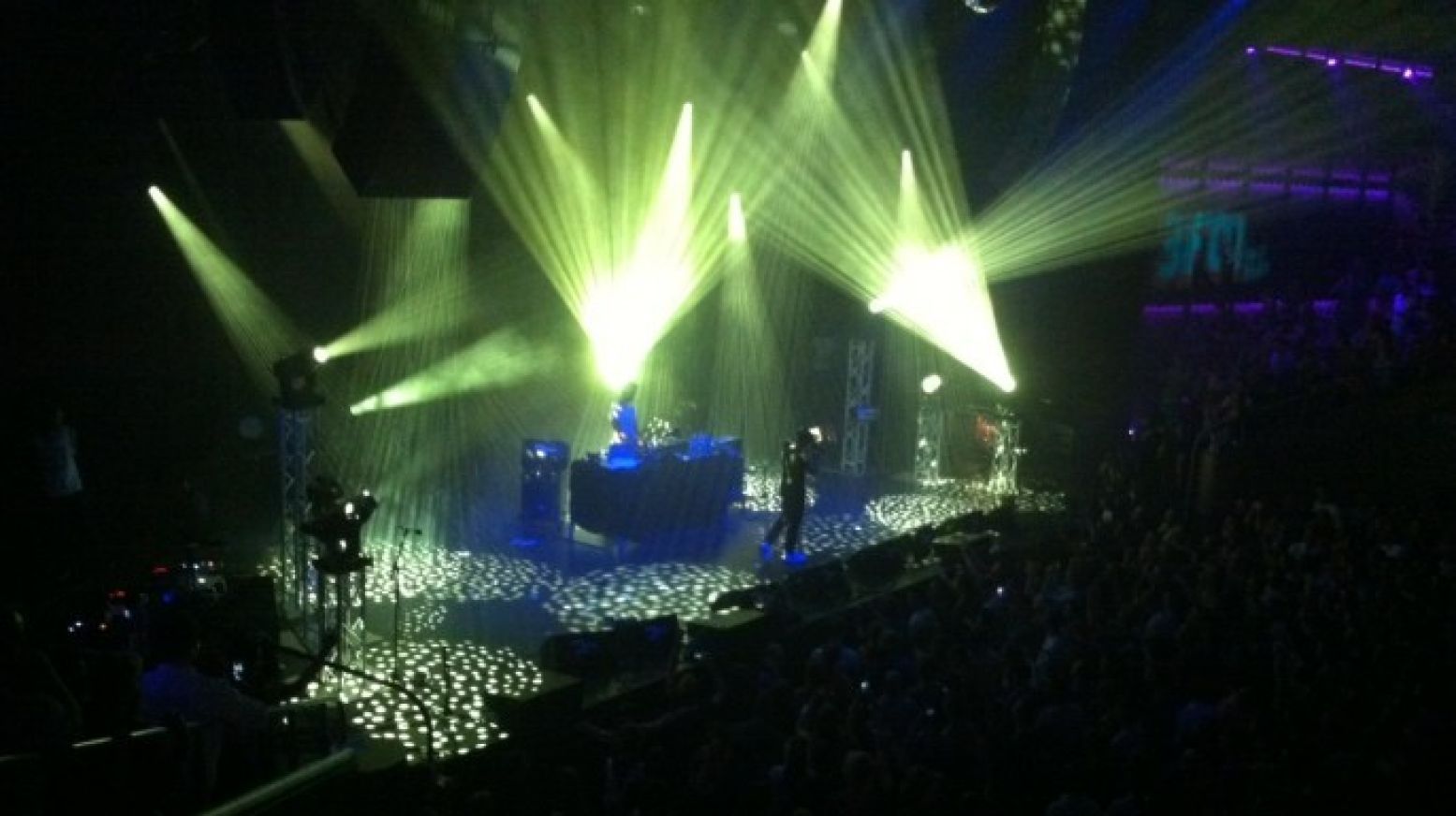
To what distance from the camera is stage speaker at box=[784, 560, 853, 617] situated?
30.8 feet

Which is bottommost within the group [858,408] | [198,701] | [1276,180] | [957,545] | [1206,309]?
[198,701]

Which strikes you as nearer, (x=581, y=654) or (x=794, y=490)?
(x=581, y=654)

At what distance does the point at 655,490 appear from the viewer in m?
12.3

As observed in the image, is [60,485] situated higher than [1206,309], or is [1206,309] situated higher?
[1206,309]

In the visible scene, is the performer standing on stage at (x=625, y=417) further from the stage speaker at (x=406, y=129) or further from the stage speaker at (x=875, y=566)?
the stage speaker at (x=875, y=566)

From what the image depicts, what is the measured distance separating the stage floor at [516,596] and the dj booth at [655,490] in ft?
0.70

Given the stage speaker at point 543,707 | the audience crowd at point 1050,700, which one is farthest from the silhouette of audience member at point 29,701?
the stage speaker at point 543,707

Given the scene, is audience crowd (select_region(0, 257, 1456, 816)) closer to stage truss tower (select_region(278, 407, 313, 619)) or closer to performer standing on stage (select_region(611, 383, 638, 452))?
stage truss tower (select_region(278, 407, 313, 619))

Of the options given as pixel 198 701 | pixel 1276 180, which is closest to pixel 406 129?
pixel 198 701

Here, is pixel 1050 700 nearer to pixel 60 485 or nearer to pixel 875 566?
pixel 875 566

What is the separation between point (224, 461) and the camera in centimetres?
1194

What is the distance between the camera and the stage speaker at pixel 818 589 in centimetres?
938

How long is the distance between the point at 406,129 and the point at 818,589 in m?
5.16

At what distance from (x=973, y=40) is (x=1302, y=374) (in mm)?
6433
